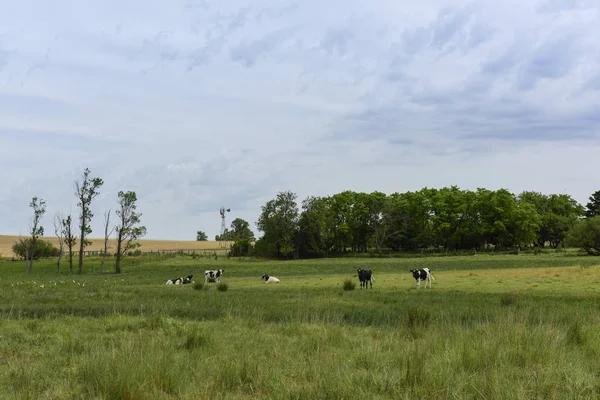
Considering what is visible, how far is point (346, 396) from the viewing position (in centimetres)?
625

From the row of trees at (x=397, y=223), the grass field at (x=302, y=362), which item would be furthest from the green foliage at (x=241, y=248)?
the grass field at (x=302, y=362)

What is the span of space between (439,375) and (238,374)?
111 inches

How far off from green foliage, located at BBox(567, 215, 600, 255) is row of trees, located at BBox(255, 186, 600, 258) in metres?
16.8

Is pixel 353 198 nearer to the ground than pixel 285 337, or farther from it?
farther from it

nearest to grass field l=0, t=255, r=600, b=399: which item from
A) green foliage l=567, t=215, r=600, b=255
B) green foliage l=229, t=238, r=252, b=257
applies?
green foliage l=567, t=215, r=600, b=255

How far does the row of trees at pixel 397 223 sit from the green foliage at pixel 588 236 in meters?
16.8

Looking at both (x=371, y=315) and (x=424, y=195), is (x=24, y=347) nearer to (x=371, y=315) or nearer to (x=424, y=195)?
(x=371, y=315)

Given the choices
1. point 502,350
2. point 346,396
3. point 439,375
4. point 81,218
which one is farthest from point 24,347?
point 81,218

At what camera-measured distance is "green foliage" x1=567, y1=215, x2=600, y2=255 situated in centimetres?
7956

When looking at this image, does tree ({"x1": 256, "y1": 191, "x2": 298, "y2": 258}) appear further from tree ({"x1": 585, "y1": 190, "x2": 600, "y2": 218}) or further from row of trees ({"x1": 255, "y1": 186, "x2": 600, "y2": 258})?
tree ({"x1": 585, "y1": 190, "x2": 600, "y2": 218})

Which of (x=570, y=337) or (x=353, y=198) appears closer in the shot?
(x=570, y=337)

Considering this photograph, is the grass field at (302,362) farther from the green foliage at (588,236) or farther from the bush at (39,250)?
the bush at (39,250)

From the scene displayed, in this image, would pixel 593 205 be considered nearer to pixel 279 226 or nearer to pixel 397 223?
pixel 397 223

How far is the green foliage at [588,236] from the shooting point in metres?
79.6
